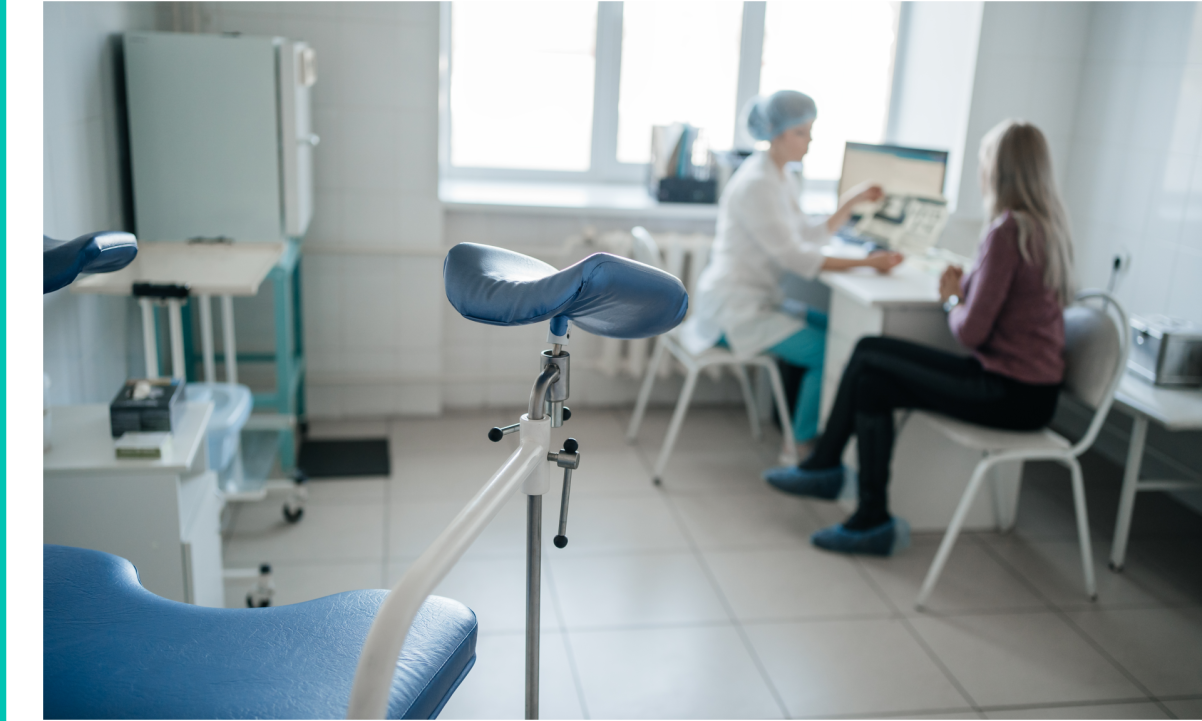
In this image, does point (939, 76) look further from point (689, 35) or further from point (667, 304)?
point (667, 304)

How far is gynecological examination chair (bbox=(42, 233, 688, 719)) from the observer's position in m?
0.95

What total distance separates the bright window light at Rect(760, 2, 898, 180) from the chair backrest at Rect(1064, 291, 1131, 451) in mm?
1587

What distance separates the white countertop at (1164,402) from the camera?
2.43 metres

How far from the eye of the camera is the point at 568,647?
224 centimetres

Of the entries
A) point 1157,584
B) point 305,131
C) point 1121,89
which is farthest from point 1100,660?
point 305,131

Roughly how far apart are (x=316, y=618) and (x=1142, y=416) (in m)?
2.30

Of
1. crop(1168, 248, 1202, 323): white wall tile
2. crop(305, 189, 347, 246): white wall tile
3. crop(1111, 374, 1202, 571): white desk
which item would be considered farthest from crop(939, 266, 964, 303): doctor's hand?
crop(305, 189, 347, 246): white wall tile

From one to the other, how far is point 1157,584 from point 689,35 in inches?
101

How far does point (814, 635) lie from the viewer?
7.68 feet

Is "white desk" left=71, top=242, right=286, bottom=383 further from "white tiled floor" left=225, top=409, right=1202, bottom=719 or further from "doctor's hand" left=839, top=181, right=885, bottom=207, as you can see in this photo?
"doctor's hand" left=839, top=181, right=885, bottom=207

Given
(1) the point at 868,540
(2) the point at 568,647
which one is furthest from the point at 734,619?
(1) the point at 868,540

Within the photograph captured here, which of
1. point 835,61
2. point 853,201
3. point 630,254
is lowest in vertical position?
point 630,254

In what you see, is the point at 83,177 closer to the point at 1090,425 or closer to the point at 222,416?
the point at 222,416

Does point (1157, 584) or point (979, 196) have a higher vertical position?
point (979, 196)
